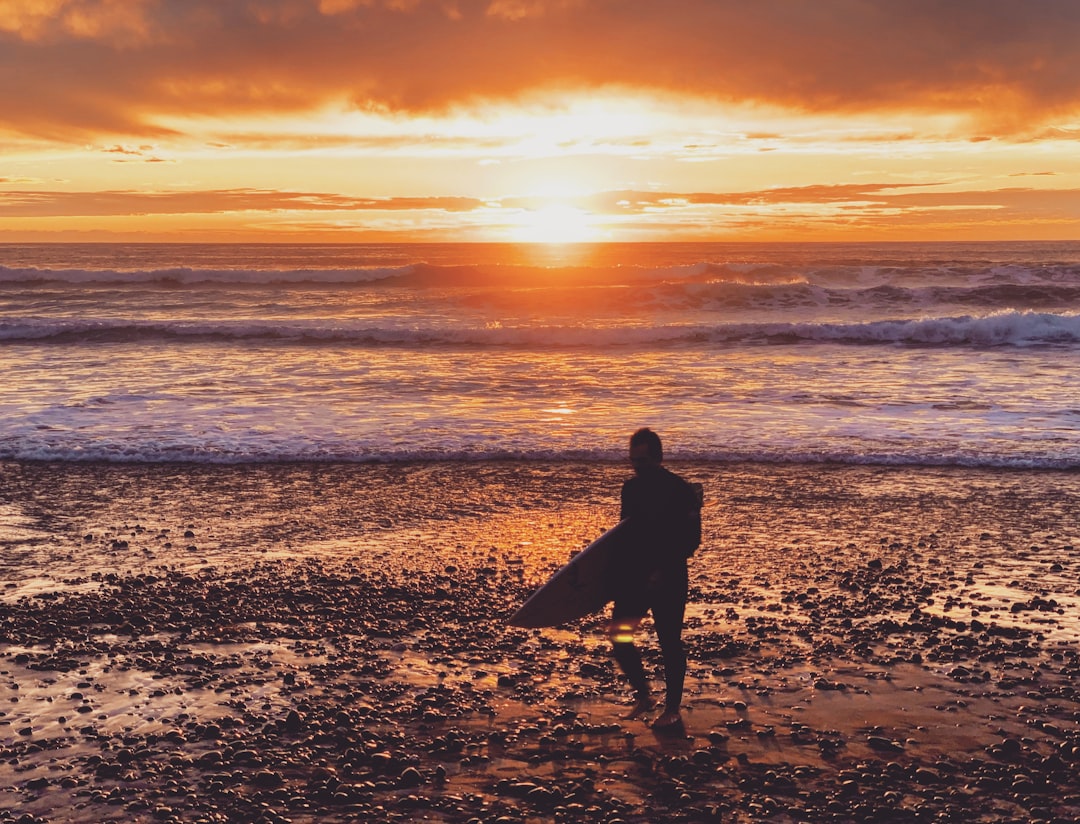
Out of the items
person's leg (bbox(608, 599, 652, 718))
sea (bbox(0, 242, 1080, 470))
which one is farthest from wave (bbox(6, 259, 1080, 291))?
person's leg (bbox(608, 599, 652, 718))

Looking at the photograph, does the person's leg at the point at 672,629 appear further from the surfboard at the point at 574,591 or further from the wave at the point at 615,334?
the wave at the point at 615,334

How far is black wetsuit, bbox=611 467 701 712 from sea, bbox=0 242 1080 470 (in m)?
8.62

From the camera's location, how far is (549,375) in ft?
79.5

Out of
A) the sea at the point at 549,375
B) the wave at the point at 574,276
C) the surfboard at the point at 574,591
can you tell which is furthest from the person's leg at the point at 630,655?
the wave at the point at 574,276

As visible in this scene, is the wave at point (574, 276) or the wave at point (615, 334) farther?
the wave at point (574, 276)

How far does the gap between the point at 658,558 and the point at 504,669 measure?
164 cm

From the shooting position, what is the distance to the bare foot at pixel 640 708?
6.25m

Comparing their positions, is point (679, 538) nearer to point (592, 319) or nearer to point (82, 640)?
point (82, 640)

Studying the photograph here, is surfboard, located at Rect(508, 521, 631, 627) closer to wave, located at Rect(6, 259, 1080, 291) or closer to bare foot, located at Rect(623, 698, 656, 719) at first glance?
bare foot, located at Rect(623, 698, 656, 719)

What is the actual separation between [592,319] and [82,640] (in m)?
34.7

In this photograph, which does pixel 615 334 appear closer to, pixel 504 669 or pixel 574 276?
pixel 504 669

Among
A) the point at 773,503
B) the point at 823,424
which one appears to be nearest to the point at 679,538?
the point at 773,503

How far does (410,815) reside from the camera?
5090 mm

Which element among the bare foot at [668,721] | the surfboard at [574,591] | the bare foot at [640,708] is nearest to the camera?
the bare foot at [668,721]
